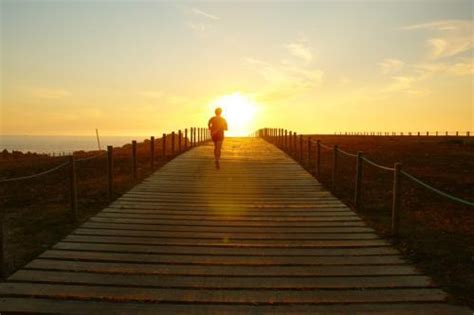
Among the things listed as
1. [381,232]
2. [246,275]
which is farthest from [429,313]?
[381,232]

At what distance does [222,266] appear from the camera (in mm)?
6980

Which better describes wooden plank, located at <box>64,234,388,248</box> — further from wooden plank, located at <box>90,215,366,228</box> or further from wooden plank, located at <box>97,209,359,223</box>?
wooden plank, located at <box>97,209,359,223</box>

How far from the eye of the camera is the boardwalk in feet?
18.7

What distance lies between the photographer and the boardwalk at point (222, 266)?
5691mm

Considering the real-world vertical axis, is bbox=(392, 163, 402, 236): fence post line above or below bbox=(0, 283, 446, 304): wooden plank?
above

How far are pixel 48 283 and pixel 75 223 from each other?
349cm

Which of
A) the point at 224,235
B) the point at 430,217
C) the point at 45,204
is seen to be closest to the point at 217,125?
the point at 45,204

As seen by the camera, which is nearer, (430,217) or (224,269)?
(224,269)

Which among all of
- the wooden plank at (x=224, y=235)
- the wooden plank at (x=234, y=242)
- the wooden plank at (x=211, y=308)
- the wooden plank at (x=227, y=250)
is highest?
the wooden plank at (x=224, y=235)

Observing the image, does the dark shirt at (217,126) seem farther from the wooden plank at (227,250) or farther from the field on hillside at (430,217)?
the wooden plank at (227,250)

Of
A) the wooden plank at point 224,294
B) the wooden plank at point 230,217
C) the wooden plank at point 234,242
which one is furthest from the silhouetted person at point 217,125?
the wooden plank at point 224,294

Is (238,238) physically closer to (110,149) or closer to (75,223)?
(75,223)

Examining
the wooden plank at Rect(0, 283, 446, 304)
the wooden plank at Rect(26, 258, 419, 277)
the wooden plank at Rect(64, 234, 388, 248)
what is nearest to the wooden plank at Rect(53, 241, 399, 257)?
the wooden plank at Rect(64, 234, 388, 248)

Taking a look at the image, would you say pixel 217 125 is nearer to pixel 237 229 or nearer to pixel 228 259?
pixel 237 229
